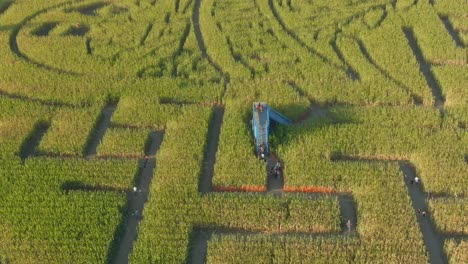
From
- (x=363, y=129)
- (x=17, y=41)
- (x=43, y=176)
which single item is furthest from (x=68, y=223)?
(x=17, y=41)

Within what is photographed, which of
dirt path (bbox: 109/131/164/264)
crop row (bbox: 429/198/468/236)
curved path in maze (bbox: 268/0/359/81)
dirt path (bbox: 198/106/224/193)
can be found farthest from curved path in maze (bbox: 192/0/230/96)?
crop row (bbox: 429/198/468/236)

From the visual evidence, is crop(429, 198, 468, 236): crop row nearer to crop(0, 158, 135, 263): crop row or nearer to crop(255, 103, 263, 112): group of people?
crop(255, 103, 263, 112): group of people

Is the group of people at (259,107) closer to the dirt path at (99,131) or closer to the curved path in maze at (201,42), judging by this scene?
the curved path in maze at (201,42)

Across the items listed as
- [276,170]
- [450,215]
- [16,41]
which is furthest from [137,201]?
[16,41]

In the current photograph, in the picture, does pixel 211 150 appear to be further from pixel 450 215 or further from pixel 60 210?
pixel 450 215

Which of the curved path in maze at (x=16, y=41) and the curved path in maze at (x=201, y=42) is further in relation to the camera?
the curved path in maze at (x=16, y=41)

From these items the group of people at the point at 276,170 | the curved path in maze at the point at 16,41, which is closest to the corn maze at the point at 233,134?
the curved path in maze at the point at 16,41
